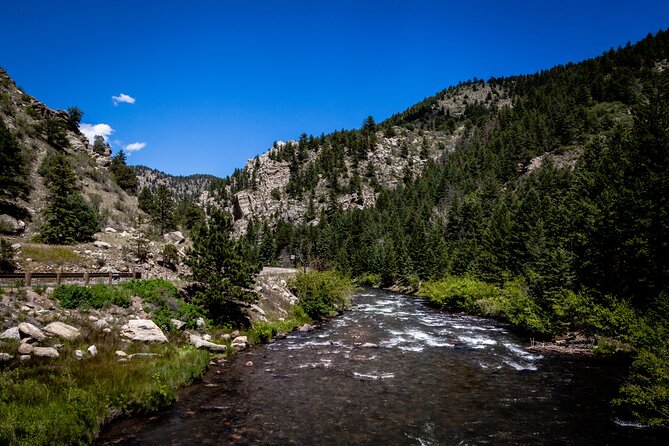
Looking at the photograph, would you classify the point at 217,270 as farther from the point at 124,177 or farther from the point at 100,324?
the point at 124,177

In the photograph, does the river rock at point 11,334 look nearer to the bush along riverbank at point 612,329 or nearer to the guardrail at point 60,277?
the guardrail at point 60,277

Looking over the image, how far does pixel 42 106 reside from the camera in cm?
7081

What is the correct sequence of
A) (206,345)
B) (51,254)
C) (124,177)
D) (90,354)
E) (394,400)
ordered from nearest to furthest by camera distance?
(394,400) < (90,354) < (206,345) < (51,254) < (124,177)

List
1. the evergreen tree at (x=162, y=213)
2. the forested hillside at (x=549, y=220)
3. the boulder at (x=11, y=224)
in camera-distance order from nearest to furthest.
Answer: the forested hillside at (x=549, y=220) → the boulder at (x=11, y=224) → the evergreen tree at (x=162, y=213)

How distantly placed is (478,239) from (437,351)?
2158 inches

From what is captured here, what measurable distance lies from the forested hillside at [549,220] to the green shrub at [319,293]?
1558 centimetres

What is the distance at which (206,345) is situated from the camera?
82.6ft

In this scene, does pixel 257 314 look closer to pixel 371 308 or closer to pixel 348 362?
pixel 348 362

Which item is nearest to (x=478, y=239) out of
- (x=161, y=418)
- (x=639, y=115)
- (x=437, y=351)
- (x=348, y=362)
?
(x=639, y=115)

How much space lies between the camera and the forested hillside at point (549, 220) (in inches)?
989

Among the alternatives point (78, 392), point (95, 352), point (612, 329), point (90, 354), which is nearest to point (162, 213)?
point (95, 352)

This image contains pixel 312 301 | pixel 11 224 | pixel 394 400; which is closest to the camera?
pixel 394 400

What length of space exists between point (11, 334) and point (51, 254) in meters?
18.1

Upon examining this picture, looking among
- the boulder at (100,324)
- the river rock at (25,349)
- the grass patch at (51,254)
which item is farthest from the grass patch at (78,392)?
the grass patch at (51,254)
